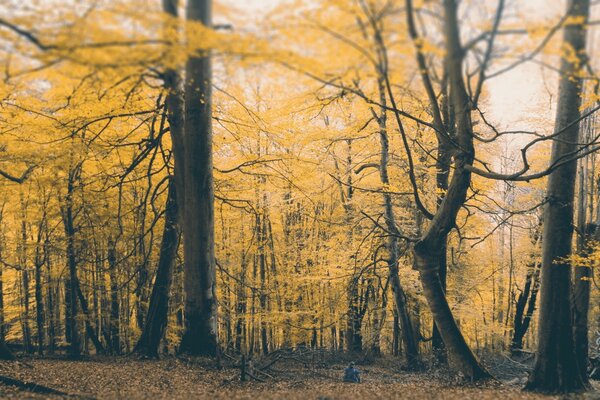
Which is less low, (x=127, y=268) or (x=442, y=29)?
(x=442, y=29)

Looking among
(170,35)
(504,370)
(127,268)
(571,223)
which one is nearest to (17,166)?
(127,268)

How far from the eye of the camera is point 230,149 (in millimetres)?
11555

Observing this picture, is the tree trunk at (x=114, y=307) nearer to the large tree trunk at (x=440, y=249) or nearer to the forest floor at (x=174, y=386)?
the forest floor at (x=174, y=386)

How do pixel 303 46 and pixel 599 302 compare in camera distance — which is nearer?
pixel 303 46

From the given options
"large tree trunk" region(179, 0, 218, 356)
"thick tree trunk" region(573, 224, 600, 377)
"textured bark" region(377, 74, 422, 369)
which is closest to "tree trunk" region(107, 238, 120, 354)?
"large tree trunk" region(179, 0, 218, 356)

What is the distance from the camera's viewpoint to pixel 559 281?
693 centimetres

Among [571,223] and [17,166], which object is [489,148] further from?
[17,166]

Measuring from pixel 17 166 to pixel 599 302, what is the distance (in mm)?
20458

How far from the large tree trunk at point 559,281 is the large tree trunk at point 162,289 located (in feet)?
22.9

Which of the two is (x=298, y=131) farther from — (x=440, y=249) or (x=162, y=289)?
(x=440, y=249)

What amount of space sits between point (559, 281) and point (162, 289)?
24.4 feet

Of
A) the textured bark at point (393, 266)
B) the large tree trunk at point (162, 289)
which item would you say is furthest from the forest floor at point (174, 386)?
the textured bark at point (393, 266)

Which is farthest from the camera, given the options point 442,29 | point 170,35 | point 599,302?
point 599,302

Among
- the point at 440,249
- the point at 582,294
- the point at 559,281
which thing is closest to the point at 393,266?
the point at 582,294
